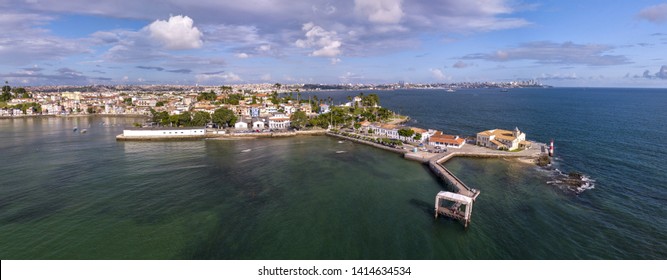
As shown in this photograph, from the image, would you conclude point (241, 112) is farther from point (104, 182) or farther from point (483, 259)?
point (483, 259)

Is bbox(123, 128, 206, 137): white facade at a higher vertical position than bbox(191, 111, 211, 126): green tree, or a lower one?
lower

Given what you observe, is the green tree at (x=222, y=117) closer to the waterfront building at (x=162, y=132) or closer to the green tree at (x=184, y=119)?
the green tree at (x=184, y=119)

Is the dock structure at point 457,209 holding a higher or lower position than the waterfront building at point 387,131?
lower

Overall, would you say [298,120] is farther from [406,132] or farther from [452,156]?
[452,156]

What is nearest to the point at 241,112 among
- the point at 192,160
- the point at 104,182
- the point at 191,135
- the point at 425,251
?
the point at 191,135

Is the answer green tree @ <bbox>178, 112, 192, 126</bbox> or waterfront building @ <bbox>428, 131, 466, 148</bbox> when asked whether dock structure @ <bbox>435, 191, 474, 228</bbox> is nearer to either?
waterfront building @ <bbox>428, 131, 466, 148</bbox>

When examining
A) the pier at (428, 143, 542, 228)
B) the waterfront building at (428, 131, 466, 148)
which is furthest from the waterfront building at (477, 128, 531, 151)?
the waterfront building at (428, 131, 466, 148)

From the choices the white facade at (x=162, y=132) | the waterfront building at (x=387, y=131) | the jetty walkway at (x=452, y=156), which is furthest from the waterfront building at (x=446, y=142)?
the white facade at (x=162, y=132)
